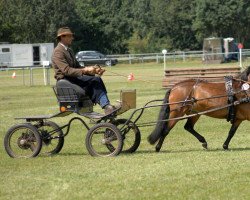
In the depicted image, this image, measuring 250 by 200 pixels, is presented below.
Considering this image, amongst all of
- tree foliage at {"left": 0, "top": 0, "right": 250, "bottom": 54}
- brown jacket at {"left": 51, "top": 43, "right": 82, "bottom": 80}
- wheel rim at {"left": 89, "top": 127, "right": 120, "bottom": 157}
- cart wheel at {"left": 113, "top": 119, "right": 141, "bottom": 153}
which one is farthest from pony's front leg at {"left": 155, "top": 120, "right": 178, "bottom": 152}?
tree foliage at {"left": 0, "top": 0, "right": 250, "bottom": 54}

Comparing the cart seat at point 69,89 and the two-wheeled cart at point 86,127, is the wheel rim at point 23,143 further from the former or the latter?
the cart seat at point 69,89

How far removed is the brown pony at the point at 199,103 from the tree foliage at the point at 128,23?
73.3m

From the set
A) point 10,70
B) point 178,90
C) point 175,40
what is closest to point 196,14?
point 175,40

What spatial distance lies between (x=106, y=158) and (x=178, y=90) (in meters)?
1.96

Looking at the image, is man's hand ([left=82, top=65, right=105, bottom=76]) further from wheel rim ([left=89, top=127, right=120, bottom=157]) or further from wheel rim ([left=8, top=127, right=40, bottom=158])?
wheel rim ([left=8, top=127, right=40, bottom=158])

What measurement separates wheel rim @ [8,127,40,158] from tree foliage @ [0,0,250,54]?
73.4m

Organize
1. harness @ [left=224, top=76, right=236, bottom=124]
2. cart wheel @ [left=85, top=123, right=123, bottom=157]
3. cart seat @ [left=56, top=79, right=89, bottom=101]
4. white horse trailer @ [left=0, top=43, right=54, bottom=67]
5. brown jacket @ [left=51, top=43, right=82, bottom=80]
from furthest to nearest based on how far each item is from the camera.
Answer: white horse trailer @ [left=0, top=43, right=54, bottom=67] < harness @ [left=224, top=76, right=236, bottom=124] < cart seat @ [left=56, top=79, right=89, bottom=101] < brown jacket @ [left=51, top=43, right=82, bottom=80] < cart wheel @ [left=85, top=123, right=123, bottom=157]

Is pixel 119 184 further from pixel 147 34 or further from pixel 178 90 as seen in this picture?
pixel 147 34

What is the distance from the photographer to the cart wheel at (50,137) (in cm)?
1305

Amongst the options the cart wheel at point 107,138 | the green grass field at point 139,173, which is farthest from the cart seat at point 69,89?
the green grass field at point 139,173

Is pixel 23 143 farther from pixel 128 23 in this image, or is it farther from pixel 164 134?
pixel 128 23

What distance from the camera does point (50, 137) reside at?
13031 mm

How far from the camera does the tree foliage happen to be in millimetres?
86375

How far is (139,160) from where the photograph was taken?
1168cm
